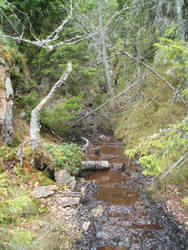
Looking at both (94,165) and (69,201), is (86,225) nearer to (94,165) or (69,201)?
(69,201)

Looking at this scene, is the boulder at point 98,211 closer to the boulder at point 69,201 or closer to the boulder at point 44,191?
the boulder at point 69,201

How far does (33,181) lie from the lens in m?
4.80

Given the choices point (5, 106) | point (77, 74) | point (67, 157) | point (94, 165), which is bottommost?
point (94, 165)

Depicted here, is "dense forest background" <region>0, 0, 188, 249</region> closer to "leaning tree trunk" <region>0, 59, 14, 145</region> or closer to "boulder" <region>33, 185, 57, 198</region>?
"leaning tree trunk" <region>0, 59, 14, 145</region>

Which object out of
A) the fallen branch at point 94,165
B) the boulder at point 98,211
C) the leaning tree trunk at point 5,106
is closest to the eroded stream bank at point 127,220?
the boulder at point 98,211

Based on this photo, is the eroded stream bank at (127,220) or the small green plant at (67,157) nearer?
the eroded stream bank at (127,220)

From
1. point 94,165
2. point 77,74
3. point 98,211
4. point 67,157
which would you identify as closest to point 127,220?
point 98,211

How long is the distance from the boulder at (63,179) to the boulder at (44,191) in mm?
441

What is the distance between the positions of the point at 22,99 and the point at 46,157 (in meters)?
3.38

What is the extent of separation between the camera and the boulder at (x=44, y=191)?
175 inches

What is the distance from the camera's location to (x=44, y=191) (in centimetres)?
457

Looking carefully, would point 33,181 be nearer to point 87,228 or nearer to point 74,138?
point 87,228

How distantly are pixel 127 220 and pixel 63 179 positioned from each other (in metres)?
2.17

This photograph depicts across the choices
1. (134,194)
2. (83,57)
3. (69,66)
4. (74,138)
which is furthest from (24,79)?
(134,194)
